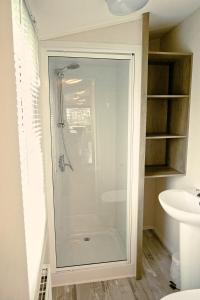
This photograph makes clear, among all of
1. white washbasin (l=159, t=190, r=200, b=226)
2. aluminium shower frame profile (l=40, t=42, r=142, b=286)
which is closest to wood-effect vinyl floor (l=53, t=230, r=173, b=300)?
aluminium shower frame profile (l=40, t=42, r=142, b=286)

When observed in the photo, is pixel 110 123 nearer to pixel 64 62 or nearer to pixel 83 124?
pixel 83 124

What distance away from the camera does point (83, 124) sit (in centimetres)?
254

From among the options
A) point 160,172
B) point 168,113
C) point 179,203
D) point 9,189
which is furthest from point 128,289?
point 168,113

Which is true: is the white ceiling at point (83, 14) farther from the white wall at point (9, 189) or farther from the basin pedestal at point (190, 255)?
the basin pedestal at point (190, 255)

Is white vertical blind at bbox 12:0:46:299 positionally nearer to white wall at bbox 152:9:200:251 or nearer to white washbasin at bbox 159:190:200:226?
white washbasin at bbox 159:190:200:226

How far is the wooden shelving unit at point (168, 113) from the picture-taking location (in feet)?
6.99

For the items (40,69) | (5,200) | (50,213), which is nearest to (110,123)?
(40,69)

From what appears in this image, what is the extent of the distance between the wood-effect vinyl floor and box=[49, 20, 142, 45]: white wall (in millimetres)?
2217

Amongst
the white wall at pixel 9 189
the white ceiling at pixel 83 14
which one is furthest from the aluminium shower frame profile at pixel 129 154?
the white wall at pixel 9 189

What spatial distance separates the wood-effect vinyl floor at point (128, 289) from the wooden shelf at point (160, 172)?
99 cm

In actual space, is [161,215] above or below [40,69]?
below

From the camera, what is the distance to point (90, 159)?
2633 millimetres

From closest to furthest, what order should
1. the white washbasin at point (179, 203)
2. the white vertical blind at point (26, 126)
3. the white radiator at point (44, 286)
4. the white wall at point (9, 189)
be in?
the white wall at point (9, 189) → the white vertical blind at point (26, 126) → the white radiator at point (44, 286) → the white washbasin at point (179, 203)

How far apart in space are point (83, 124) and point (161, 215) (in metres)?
1.50
